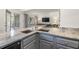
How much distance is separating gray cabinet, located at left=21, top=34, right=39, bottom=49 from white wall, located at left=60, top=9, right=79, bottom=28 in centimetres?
37

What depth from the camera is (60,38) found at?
1.21 meters

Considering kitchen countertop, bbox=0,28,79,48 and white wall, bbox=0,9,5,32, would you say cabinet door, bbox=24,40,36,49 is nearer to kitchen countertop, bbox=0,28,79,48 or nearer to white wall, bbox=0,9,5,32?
kitchen countertop, bbox=0,28,79,48

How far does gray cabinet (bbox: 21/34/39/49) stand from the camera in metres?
1.23

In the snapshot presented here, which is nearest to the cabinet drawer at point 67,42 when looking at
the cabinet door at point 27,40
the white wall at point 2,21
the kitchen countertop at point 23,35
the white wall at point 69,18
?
the kitchen countertop at point 23,35

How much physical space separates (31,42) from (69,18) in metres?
0.55

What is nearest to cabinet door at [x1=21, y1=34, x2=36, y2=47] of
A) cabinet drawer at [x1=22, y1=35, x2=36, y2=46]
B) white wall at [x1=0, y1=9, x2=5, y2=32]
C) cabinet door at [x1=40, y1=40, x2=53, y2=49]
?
cabinet drawer at [x1=22, y1=35, x2=36, y2=46]

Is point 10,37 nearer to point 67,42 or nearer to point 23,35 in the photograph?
point 23,35

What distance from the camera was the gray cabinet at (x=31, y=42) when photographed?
1232mm

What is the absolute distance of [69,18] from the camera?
4.10 ft

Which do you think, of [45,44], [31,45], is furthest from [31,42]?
[45,44]
